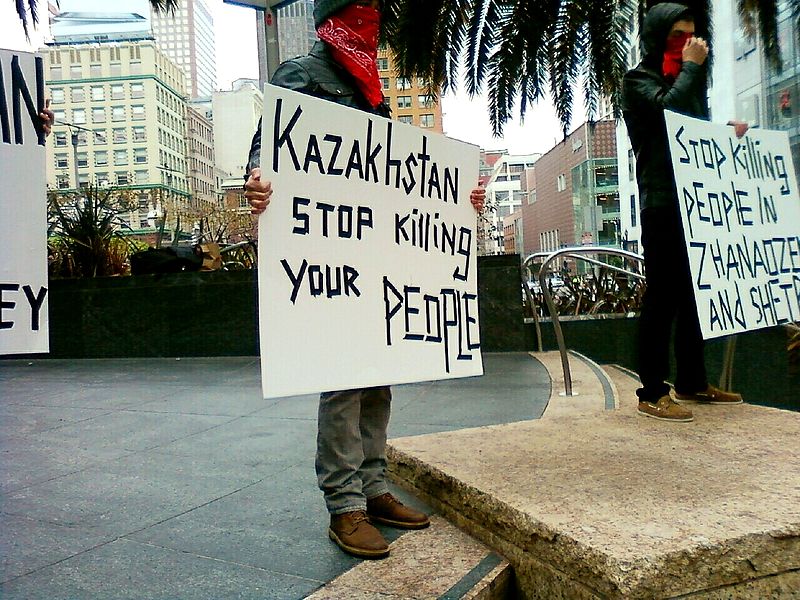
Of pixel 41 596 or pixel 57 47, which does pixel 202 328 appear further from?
pixel 57 47

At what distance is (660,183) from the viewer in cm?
339

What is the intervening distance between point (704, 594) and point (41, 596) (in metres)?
1.66

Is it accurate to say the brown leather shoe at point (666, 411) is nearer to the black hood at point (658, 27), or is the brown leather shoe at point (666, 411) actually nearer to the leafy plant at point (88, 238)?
the black hood at point (658, 27)

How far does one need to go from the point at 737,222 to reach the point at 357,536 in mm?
2423

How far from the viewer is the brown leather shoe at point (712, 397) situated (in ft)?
11.8

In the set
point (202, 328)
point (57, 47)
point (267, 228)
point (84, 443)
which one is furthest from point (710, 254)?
point (57, 47)

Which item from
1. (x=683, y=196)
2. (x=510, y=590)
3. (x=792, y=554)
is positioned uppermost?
(x=683, y=196)

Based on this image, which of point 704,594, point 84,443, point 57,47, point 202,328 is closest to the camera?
point 704,594

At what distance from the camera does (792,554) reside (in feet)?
6.15

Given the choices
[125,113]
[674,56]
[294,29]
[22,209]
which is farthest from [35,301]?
[125,113]

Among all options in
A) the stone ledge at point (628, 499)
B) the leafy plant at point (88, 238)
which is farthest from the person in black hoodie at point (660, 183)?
the leafy plant at point (88, 238)

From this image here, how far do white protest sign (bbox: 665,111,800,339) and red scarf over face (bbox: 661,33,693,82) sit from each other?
0.91 feet

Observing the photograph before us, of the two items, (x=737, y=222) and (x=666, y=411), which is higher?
(x=737, y=222)

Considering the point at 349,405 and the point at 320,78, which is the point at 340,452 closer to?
the point at 349,405
